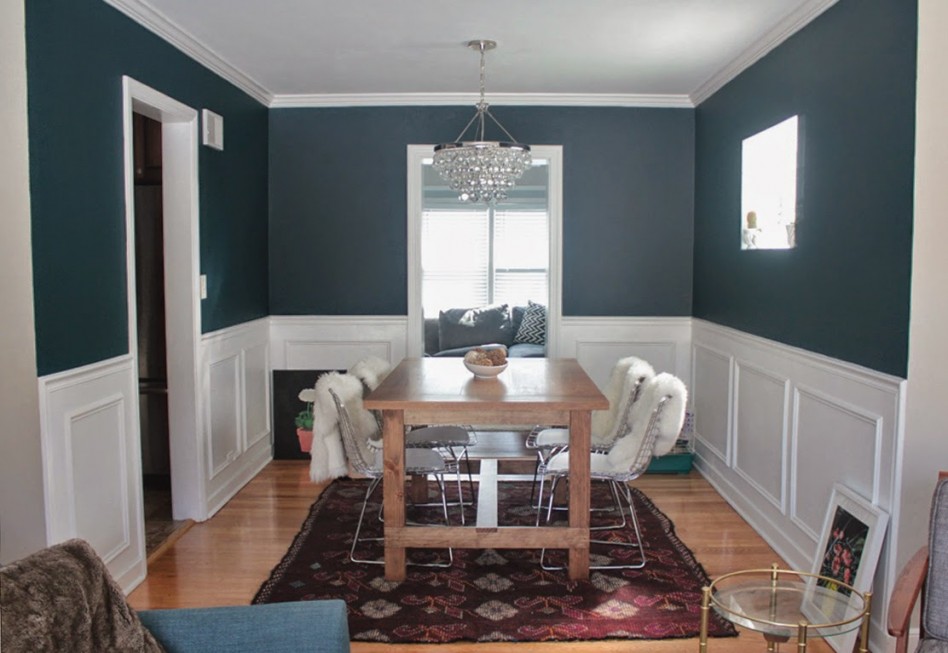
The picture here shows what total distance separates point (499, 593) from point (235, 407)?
2302 mm

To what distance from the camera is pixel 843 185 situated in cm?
331

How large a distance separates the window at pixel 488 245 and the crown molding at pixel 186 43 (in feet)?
11.4

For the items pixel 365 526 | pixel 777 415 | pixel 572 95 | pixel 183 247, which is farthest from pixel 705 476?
pixel 183 247

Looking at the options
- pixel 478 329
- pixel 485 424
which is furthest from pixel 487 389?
pixel 478 329

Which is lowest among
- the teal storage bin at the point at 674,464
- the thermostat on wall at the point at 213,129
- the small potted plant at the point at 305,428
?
the teal storage bin at the point at 674,464

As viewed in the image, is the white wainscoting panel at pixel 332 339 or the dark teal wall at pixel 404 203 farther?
the white wainscoting panel at pixel 332 339

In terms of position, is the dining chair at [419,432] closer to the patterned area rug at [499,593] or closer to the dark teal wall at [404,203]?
the patterned area rug at [499,593]

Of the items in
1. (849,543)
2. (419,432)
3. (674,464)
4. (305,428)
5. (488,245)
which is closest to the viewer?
(849,543)

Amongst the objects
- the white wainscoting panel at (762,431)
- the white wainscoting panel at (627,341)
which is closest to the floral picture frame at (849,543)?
the white wainscoting panel at (762,431)

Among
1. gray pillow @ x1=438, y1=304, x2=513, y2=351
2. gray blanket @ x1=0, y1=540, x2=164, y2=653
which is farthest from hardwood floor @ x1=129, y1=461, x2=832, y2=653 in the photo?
gray pillow @ x1=438, y1=304, x2=513, y2=351

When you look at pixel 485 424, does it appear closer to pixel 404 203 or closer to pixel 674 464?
pixel 674 464

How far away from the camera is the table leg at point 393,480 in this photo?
350cm

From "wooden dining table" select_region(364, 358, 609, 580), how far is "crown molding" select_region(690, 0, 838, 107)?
1915 millimetres

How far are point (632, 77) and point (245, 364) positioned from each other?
3027 mm
